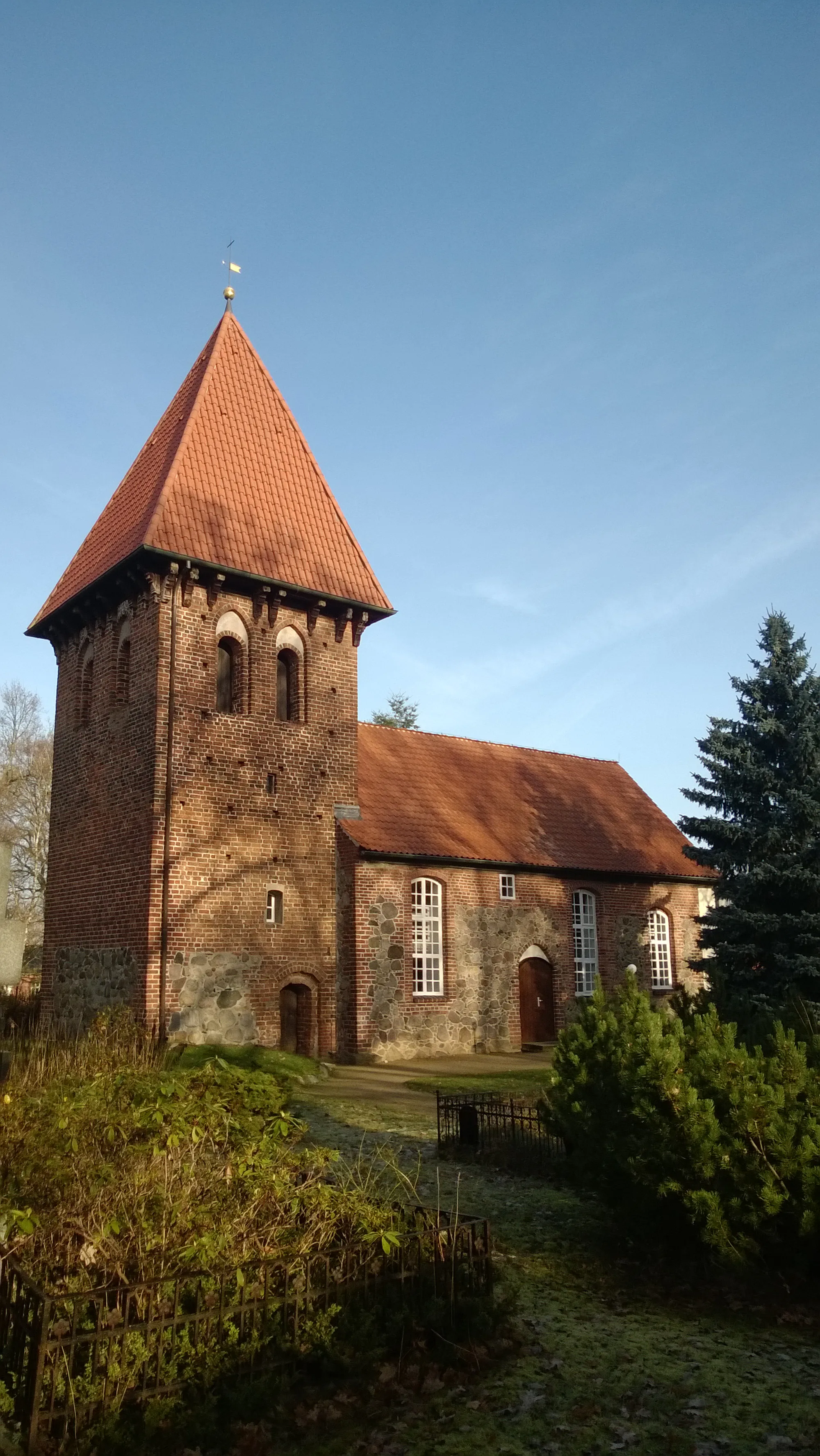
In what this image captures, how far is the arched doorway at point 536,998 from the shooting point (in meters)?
22.7

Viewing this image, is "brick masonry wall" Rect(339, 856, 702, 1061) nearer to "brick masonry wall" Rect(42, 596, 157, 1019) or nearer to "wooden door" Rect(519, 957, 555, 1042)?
"wooden door" Rect(519, 957, 555, 1042)

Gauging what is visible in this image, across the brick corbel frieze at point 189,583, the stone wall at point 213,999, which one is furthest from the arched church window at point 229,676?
the stone wall at point 213,999

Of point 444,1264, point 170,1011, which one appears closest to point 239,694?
point 170,1011

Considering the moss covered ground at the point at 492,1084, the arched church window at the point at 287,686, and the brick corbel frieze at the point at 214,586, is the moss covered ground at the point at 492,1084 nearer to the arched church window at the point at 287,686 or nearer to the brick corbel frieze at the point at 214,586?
the arched church window at the point at 287,686

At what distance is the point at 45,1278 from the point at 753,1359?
400 cm

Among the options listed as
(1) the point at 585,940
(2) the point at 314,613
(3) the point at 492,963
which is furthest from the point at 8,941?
(1) the point at 585,940

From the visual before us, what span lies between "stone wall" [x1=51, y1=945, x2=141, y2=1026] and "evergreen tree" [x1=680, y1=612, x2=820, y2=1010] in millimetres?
10068

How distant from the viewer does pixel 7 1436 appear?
4.65m

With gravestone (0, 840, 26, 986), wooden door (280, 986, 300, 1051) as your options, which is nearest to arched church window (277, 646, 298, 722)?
wooden door (280, 986, 300, 1051)

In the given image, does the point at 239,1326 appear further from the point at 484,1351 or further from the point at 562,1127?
the point at 562,1127

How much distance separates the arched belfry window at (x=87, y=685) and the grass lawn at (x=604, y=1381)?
15.1 m

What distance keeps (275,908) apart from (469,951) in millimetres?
4695

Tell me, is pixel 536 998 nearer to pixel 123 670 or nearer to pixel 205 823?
pixel 205 823

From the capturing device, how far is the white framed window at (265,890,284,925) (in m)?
18.9
